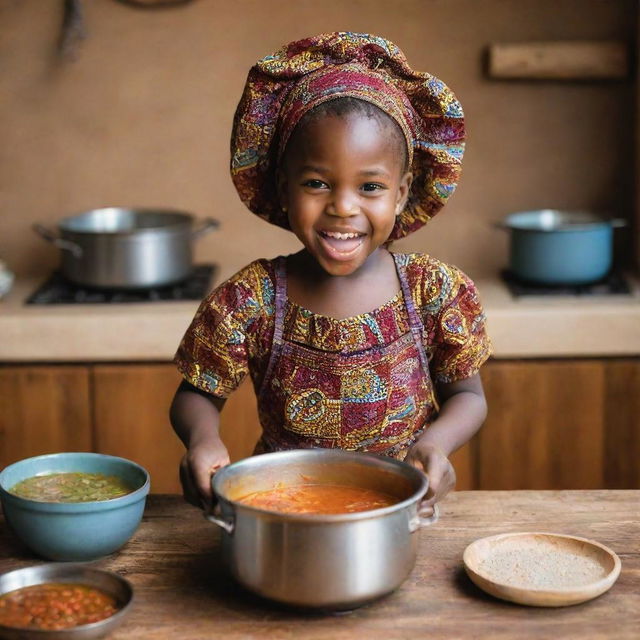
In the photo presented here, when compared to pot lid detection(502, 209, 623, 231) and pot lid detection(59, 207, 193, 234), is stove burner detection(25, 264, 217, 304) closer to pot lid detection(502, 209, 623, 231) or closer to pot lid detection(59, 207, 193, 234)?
pot lid detection(59, 207, 193, 234)

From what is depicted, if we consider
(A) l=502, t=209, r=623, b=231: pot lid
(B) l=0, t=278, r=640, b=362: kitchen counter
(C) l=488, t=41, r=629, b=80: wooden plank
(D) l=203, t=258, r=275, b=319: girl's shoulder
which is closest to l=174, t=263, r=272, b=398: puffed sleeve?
(D) l=203, t=258, r=275, b=319: girl's shoulder

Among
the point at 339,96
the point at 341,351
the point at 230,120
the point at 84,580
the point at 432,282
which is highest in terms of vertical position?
the point at 230,120


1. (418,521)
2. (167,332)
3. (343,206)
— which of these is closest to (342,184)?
(343,206)

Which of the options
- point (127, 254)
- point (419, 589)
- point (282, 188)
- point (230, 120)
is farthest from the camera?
point (230, 120)

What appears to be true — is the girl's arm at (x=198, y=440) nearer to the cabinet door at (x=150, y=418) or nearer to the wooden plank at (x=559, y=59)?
the cabinet door at (x=150, y=418)

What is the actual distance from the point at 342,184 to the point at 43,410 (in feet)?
5.43

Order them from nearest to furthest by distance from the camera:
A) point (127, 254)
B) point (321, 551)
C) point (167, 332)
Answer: point (321, 551) → point (167, 332) → point (127, 254)

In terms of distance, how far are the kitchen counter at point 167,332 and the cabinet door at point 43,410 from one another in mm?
46

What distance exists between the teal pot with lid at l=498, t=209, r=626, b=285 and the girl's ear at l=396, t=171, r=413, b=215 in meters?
1.36

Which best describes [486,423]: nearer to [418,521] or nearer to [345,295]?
[345,295]

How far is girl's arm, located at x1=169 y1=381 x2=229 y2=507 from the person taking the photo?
1412 millimetres

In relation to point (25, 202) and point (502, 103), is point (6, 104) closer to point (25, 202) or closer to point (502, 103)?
point (25, 202)

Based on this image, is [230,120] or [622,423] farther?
[230,120]

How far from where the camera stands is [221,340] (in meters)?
1.66
